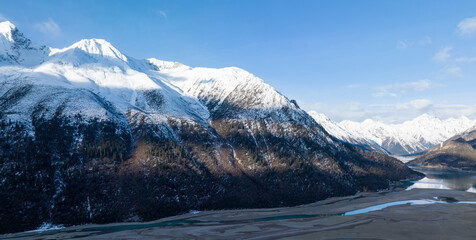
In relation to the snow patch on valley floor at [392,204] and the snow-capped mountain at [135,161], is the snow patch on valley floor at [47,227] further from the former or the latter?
the snow patch on valley floor at [392,204]

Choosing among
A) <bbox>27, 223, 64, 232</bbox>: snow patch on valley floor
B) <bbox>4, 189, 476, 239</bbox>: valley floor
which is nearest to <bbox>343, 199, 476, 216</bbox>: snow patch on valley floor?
<bbox>4, 189, 476, 239</bbox>: valley floor

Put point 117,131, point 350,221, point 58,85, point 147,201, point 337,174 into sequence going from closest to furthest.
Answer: point 350,221 → point 147,201 → point 117,131 → point 337,174 → point 58,85

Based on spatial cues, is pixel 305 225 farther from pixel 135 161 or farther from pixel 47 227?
pixel 47 227

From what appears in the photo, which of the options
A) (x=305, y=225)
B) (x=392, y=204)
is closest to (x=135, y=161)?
(x=305, y=225)

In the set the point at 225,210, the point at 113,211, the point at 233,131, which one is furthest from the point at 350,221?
the point at 233,131

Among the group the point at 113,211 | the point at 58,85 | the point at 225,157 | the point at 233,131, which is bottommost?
the point at 113,211

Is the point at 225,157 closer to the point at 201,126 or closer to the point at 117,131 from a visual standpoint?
the point at 201,126

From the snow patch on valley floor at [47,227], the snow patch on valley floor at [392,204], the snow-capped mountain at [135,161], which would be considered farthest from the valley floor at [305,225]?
the snow-capped mountain at [135,161]
